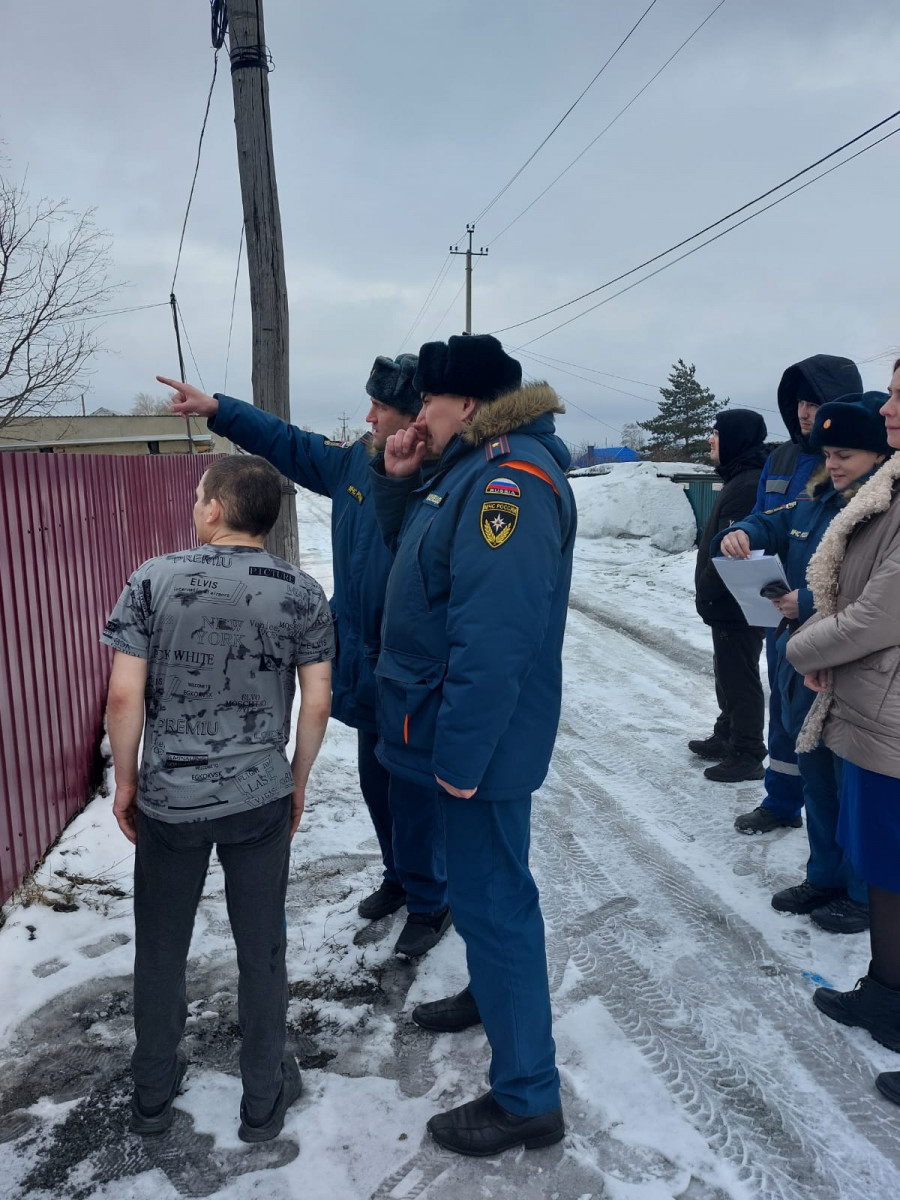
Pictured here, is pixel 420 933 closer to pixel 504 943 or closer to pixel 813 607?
pixel 504 943

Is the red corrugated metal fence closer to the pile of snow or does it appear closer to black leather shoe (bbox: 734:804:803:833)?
black leather shoe (bbox: 734:804:803:833)

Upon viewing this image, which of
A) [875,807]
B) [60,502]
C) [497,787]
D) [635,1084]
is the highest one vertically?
[60,502]

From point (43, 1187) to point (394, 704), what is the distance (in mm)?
1454

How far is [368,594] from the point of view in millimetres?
2871

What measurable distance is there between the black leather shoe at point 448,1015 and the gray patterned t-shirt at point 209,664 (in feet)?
3.43

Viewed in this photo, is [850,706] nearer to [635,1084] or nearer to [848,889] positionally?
[848,889]

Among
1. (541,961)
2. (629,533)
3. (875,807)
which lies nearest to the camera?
(541,961)

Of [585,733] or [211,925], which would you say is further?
[585,733]

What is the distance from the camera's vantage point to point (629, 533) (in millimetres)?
13836

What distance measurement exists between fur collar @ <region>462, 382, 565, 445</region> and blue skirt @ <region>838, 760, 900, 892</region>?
1.50 meters

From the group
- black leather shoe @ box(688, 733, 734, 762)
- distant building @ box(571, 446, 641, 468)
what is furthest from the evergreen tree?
black leather shoe @ box(688, 733, 734, 762)

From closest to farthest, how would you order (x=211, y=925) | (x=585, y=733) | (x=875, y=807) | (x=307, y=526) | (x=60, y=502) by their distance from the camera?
(x=875, y=807)
(x=211, y=925)
(x=60, y=502)
(x=585, y=733)
(x=307, y=526)

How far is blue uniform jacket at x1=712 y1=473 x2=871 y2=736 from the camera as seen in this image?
10.7 ft

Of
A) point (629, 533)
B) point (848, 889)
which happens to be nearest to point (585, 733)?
point (848, 889)
